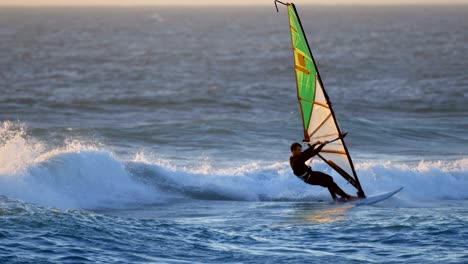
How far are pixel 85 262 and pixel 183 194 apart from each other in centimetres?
537

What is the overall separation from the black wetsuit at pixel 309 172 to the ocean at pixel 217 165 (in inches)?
12.4

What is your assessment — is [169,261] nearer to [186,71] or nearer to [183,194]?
[183,194]

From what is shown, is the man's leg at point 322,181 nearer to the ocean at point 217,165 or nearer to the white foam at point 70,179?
the ocean at point 217,165

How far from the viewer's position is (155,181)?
14414 millimetres

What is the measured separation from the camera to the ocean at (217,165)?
31.5 feet

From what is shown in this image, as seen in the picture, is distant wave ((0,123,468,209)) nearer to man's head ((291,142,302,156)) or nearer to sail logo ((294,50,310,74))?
man's head ((291,142,302,156))

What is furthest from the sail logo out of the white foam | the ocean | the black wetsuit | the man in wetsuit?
the white foam

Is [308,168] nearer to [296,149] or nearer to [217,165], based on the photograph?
[296,149]

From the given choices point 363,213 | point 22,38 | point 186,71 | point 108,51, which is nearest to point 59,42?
point 22,38

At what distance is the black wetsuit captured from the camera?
11938 millimetres

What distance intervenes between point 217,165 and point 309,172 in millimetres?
4327

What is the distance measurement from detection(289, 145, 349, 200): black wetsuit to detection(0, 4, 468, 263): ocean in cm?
31

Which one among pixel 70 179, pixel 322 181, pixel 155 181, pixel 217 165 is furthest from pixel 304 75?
pixel 217 165

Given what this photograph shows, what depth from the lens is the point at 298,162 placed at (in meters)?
12.0
